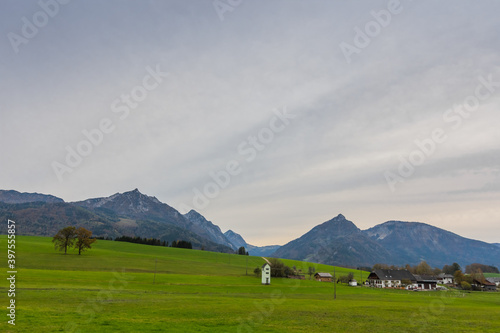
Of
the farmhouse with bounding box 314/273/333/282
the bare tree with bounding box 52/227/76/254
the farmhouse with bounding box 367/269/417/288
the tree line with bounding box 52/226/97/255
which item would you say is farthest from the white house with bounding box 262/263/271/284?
the bare tree with bounding box 52/227/76/254

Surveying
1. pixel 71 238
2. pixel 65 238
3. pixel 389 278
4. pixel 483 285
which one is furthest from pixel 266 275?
pixel 483 285

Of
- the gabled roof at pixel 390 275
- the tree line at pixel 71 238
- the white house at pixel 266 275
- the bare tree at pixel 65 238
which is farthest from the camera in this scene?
the gabled roof at pixel 390 275

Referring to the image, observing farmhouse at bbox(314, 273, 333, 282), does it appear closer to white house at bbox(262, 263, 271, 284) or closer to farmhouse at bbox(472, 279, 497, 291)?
white house at bbox(262, 263, 271, 284)

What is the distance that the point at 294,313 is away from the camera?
141 feet

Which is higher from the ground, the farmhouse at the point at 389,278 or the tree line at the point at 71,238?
the tree line at the point at 71,238

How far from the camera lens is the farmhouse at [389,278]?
170125mm

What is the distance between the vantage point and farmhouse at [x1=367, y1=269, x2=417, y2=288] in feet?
558

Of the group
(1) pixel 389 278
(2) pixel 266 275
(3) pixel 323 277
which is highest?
(2) pixel 266 275

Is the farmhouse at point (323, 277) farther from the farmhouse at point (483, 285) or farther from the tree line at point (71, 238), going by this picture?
the tree line at point (71, 238)

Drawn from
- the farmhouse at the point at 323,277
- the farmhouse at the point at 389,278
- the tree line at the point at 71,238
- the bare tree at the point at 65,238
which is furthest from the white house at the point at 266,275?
the bare tree at the point at 65,238

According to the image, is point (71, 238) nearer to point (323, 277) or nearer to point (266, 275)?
point (266, 275)

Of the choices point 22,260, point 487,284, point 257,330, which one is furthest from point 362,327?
point 487,284

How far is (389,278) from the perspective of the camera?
569 feet

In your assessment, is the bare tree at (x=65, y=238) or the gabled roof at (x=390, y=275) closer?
the bare tree at (x=65, y=238)
